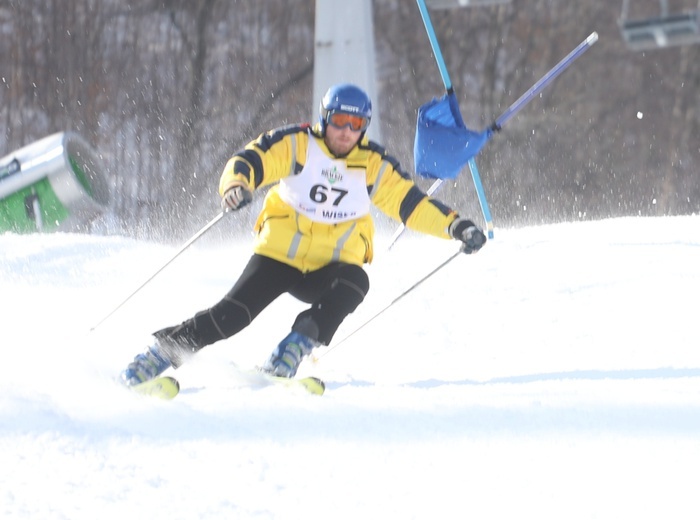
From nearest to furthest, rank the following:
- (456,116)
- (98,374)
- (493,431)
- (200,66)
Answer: (493,431) < (98,374) < (456,116) < (200,66)

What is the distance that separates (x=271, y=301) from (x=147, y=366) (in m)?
0.48

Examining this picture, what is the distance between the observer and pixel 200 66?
742 inches

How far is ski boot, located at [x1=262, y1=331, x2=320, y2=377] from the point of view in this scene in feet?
11.1

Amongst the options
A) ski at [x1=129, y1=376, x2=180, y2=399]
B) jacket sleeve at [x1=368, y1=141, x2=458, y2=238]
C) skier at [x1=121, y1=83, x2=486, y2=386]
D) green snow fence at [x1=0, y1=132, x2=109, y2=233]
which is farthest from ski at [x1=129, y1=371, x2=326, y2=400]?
green snow fence at [x1=0, y1=132, x2=109, y2=233]

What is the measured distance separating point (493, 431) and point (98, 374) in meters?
1.34

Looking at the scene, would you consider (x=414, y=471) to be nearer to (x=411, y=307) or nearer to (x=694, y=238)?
(x=411, y=307)

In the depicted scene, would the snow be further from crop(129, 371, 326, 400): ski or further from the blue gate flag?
the blue gate flag

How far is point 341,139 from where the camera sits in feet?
12.1

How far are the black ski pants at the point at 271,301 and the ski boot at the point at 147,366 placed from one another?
3cm

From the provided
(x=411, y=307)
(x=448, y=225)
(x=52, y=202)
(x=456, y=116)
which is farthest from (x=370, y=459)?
(x=52, y=202)

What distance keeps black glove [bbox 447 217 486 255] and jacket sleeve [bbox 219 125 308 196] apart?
589 millimetres

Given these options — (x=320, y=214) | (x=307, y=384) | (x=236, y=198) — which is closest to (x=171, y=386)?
(x=307, y=384)

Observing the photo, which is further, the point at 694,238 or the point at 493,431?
the point at 694,238

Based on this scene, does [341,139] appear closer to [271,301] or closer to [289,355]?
[271,301]
